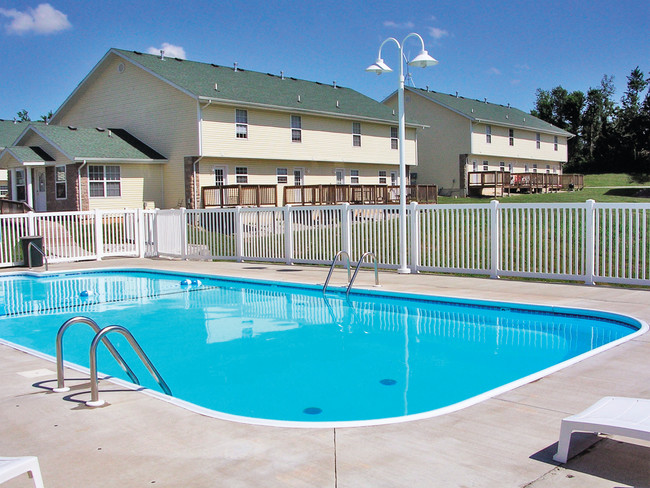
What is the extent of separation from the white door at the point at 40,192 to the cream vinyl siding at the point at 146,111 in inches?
173

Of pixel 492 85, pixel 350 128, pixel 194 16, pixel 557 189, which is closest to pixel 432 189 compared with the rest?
pixel 350 128

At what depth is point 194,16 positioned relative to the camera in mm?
29500

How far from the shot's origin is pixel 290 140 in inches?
1232

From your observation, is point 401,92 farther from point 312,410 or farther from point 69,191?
point 69,191

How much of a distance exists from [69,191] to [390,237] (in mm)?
16820

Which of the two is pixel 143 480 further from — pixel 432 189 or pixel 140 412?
pixel 432 189

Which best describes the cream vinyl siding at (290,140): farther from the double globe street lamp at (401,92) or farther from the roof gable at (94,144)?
the double globe street lamp at (401,92)

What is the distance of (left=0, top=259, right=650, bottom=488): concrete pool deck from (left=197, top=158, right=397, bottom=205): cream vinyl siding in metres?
23.0

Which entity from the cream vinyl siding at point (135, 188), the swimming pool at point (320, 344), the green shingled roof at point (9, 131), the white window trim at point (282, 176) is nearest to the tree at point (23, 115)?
the green shingled roof at point (9, 131)

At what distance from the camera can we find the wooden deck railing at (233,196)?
2677 centimetres

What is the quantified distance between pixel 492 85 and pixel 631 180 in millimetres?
17296

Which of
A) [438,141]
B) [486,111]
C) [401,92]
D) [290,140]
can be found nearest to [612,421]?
[401,92]

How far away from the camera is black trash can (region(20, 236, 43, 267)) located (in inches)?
688

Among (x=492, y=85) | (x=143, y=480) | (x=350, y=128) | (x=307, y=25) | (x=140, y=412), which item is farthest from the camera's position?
(x=492, y=85)
